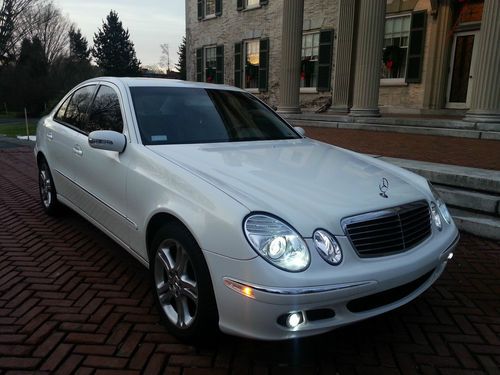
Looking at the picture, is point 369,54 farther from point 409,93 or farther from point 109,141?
point 109,141

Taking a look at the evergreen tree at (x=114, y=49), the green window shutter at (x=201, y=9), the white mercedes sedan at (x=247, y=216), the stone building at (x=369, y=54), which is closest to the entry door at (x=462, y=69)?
the stone building at (x=369, y=54)

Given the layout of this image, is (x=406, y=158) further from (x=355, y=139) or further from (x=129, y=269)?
(x=129, y=269)

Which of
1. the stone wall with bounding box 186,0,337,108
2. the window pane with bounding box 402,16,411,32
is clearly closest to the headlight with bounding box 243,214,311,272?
the window pane with bounding box 402,16,411,32

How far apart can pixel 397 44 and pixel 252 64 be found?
23.3ft

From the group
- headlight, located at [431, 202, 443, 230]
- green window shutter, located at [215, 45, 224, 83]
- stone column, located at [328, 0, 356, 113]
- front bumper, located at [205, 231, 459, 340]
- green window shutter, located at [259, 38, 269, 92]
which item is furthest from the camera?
green window shutter, located at [215, 45, 224, 83]

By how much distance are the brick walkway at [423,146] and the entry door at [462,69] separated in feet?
14.7

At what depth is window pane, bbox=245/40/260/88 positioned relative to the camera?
18875 mm

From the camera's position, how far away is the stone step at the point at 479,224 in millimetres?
4246

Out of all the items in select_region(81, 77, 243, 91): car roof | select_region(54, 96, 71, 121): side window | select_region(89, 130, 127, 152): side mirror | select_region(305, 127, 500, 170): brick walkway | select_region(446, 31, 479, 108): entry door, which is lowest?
select_region(305, 127, 500, 170): brick walkway

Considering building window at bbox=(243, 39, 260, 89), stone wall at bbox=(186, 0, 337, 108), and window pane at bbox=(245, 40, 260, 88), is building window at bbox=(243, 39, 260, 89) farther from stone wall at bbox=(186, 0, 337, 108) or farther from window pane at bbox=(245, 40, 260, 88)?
stone wall at bbox=(186, 0, 337, 108)

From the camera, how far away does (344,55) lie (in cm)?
1349

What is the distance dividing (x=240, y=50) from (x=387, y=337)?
59.7 ft

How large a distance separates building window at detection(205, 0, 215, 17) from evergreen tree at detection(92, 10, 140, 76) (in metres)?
36.0

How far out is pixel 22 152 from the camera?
1058 centimetres
